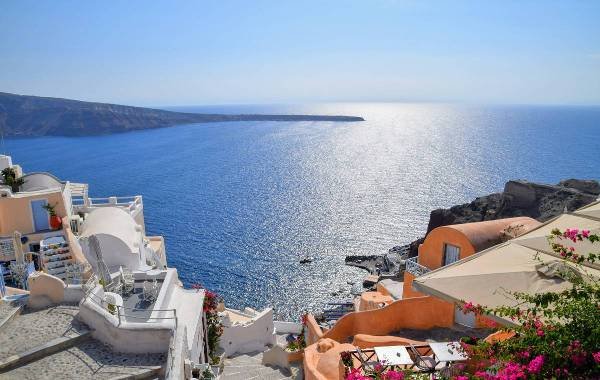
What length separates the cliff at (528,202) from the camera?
4294 cm

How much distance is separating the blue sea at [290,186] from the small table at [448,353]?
107ft

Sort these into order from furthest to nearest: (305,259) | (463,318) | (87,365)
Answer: (305,259) < (463,318) < (87,365)

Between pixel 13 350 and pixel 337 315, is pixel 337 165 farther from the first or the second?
pixel 13 350

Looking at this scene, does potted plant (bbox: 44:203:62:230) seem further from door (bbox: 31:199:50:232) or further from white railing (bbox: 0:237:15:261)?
white railing (bbox: 0:237:15:261)

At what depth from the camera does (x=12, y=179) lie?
62.5ft

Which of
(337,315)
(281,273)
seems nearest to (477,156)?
(281,273)

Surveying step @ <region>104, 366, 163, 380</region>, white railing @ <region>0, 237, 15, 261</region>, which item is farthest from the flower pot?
step @ <region>104, 366, 163, 380</region>

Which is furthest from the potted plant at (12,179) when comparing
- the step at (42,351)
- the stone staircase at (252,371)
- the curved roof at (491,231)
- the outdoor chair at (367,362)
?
the curved roof at (491,231)

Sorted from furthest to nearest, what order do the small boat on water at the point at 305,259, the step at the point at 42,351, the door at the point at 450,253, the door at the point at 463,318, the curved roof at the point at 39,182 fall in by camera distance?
the small boat on water at the point at 305,259 → the curved roof at the point at 39,182 → the door at the point at 450,253 → the door at the point at 463,318 → the step at the point at 42,351

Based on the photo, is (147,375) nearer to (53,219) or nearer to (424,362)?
(424,362)

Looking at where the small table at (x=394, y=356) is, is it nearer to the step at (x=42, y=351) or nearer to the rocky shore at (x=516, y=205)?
the step at (x=42, y=351)

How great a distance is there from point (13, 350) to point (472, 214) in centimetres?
4934

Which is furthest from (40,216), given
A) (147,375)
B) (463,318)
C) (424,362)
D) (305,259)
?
(305,259)

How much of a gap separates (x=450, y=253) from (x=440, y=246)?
1.56 feet
